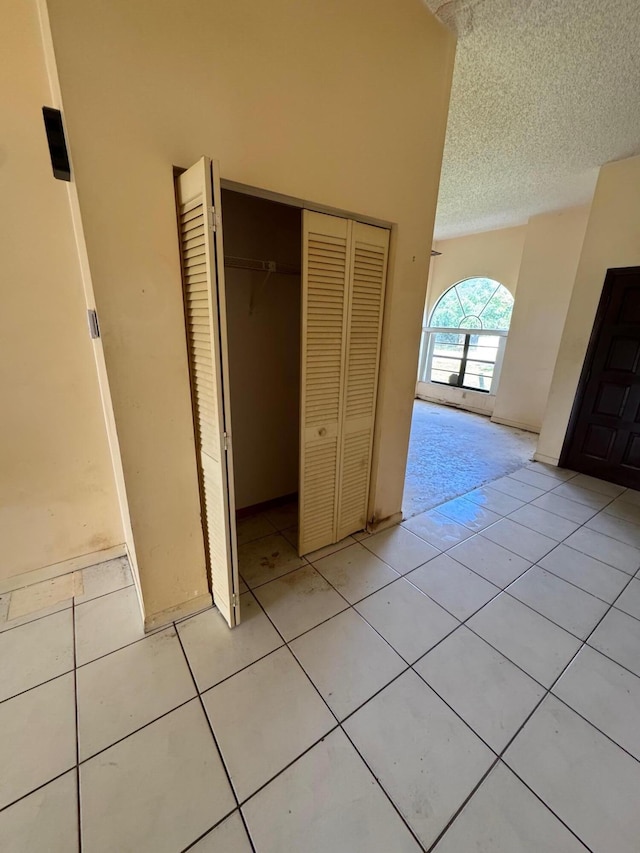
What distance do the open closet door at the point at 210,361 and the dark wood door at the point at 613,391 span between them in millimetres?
3569

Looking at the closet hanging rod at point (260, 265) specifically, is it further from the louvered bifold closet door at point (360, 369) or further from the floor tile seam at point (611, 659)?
the floor tile seam at point (611, 659)

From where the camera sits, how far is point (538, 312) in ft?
15.0

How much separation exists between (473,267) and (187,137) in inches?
218

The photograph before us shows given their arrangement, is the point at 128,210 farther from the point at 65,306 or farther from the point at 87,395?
the point at 87,395

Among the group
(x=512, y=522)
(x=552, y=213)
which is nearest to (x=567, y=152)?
(x=552, y=213)

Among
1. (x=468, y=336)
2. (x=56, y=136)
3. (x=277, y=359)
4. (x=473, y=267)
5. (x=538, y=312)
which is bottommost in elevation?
(x=277, y=359)

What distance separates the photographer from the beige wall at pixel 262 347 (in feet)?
6.63

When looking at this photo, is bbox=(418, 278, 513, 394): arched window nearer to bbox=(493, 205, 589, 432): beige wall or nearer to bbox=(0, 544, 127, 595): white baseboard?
bbox=(493, 205, 589, 432): beige wall

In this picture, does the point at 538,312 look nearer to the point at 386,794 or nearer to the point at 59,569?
the point at 386,794

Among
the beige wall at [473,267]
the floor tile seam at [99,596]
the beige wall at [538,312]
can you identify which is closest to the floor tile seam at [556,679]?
the floor tile seam at [99,596]

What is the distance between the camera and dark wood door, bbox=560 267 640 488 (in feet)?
9.78

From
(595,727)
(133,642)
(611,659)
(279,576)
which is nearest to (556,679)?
(595,727)

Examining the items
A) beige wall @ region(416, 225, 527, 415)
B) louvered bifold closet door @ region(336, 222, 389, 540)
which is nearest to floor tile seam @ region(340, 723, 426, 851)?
louvered bifold closet door @ region(336, 222, 389, 540)

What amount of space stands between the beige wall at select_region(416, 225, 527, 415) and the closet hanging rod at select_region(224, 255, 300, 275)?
169 inches
